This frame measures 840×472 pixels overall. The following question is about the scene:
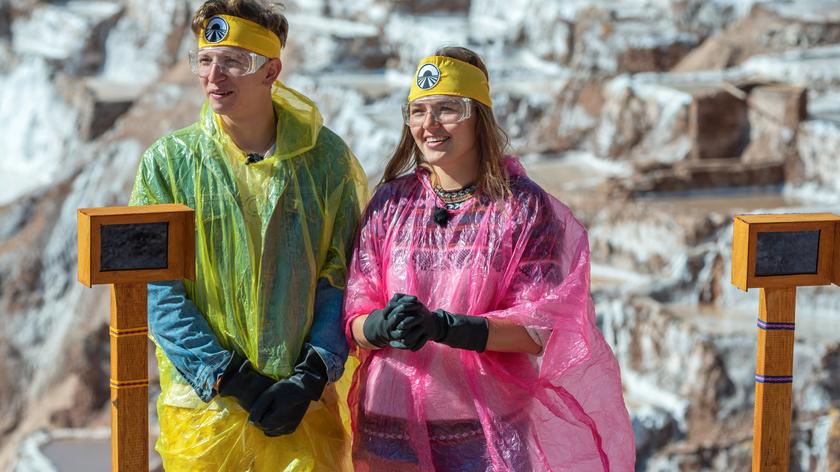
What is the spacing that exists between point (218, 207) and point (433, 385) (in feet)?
2.90

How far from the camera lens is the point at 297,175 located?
529cm

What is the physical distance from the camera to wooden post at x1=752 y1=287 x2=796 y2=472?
5.38 meters

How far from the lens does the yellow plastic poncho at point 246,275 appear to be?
203 inches

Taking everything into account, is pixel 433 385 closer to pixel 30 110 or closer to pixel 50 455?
pixel 50 455

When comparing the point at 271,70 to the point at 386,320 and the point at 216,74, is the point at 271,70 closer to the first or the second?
the point at 216,74

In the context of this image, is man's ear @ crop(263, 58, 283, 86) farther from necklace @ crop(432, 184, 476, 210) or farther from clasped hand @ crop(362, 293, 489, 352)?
clasped hand @ crop(362, 293, 489, 352)

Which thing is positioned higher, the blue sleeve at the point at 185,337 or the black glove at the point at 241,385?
the blue sleeve at the point at 185,337

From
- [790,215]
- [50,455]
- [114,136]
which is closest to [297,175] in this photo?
[790,215]

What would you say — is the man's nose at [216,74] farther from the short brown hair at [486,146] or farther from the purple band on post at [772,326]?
the purple band on post at [772,326]

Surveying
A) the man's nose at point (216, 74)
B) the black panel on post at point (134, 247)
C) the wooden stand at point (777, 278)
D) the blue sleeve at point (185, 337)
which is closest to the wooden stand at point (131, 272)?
the black panel on post at point (134, 247)

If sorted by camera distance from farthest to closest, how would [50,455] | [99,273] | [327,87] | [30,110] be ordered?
[30,110]
[327,87]
[50,455]
[99,273]

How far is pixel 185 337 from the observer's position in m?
5.13

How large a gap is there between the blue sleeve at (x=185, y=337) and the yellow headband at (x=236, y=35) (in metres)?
0.77

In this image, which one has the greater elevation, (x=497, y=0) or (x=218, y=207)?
(x=497, y=0)
